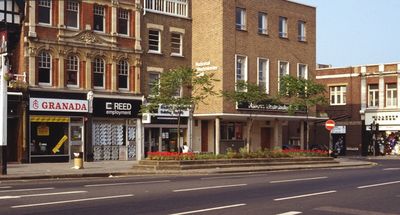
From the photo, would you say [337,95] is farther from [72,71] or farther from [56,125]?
[56,125]

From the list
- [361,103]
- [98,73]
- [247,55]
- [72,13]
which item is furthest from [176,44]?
[361,103]

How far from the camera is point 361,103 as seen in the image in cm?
6006

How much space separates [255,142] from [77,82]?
16184mm

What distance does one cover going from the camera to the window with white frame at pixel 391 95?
58.3 m

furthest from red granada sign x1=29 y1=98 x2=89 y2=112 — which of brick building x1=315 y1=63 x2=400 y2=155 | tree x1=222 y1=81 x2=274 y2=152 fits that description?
brick building x1=315 y1=63 x2=400 y2=155

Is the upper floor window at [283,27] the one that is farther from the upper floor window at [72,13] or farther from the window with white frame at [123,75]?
the upper floor window at [72,13]

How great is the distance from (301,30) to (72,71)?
19635 millimetres

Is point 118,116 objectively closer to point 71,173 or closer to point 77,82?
point 77,82

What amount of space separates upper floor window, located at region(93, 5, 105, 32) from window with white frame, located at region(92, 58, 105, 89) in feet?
6.41

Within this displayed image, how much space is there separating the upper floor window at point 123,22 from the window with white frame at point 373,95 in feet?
99.7

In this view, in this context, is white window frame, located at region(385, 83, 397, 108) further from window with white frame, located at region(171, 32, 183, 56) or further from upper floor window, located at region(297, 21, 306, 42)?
window with white frame, located at region(171, 32, 183, 56)

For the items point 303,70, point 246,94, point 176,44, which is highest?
point 176,44

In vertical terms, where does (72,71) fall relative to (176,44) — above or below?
below

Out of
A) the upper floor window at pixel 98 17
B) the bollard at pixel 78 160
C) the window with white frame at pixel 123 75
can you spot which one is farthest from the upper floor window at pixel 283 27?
the bollard at pixel 78 160
